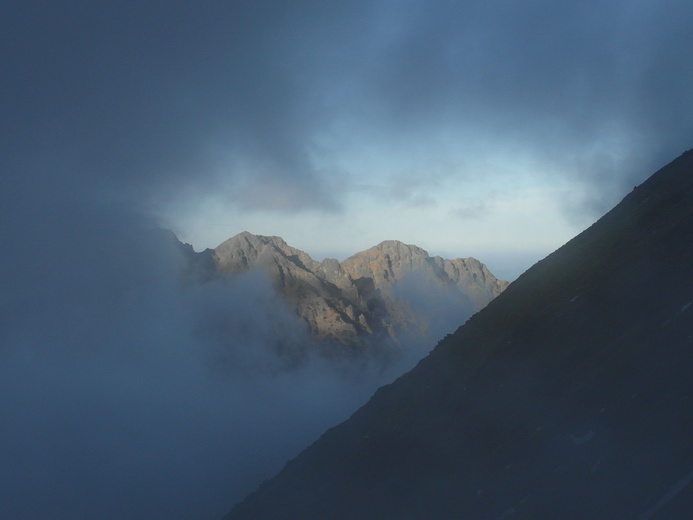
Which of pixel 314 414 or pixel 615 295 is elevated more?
pixel 314 414

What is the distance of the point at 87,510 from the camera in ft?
269

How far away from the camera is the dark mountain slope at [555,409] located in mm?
14984

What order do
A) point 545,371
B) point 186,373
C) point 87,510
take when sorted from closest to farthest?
point 545,371
point 87,510
point 186,373

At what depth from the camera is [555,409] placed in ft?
64.2

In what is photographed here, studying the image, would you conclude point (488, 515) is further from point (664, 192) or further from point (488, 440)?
point (664, 192)

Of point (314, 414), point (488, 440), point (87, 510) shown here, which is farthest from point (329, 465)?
point (314, 414)

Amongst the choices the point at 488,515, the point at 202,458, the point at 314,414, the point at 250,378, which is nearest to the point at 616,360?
the point at 488,515

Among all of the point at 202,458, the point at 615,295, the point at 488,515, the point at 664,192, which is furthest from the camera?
the point at 202,458

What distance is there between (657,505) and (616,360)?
7.56 metres

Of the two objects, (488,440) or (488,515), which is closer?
(488,515)

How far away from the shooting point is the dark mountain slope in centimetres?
1498

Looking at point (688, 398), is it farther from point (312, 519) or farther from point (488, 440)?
point (312, 519)

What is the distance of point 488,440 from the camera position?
21375 mm

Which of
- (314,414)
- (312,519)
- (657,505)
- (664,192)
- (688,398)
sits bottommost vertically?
(657,505)
